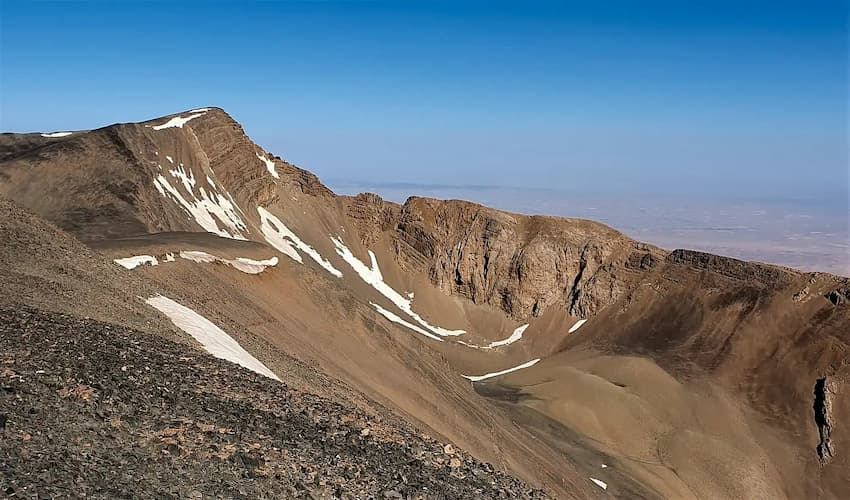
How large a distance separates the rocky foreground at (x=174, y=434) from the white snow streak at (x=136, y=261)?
13.7 metres

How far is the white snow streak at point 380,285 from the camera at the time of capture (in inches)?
3593

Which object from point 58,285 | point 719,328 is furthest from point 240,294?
point 719,328

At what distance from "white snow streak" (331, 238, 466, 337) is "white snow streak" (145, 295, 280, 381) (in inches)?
2554

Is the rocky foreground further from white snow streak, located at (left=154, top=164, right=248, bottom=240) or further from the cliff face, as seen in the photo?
the cliff face

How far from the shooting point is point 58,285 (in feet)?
71.9

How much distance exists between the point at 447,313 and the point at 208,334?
72790 mm

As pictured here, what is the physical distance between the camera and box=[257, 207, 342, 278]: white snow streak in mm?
81500

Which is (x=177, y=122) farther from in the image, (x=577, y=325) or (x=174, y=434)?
(x=174, y=434)

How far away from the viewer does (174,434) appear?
1328 centimetres

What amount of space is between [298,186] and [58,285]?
7505 centimetres

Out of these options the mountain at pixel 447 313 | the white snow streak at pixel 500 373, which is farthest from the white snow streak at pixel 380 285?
the white snow streak at pixel 500 373

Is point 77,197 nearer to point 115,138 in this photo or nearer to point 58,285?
point 115,138

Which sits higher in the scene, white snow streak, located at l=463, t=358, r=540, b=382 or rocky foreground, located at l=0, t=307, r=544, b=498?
rocky foreground, located at l=0, t=307, r=544, b=498

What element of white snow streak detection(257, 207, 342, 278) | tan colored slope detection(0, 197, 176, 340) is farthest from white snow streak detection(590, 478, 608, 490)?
white snow streak detection(257, 207, 342, 278)
